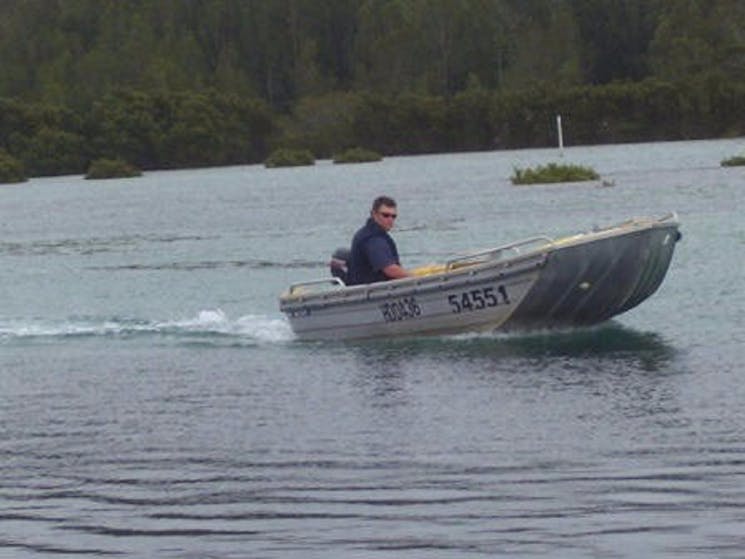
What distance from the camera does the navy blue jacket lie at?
26531 millimetres

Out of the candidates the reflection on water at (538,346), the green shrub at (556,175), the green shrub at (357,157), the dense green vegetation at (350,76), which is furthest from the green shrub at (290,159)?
the reflection on water at (538,346)

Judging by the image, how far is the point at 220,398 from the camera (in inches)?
914

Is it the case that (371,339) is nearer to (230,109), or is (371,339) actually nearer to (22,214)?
(22,214)

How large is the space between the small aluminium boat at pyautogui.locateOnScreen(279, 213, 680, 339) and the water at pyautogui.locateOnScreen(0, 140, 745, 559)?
28 cm

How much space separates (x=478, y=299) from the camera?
87.2 feet

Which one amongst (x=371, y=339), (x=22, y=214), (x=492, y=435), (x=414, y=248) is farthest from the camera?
(x=22, y=214)

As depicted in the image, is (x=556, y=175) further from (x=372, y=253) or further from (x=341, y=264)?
(x=372, y=253)

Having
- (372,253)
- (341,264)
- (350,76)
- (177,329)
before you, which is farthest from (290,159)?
(372,253)

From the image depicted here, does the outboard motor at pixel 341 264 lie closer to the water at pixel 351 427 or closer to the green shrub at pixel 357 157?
the water at pixel 351 427

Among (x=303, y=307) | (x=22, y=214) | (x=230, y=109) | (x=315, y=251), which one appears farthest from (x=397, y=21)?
(x=303, y=307)

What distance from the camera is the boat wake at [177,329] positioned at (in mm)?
29344

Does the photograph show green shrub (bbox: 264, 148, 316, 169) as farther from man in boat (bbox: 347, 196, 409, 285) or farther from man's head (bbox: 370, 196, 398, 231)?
man's head (bbox: 370, 196, 398, 231)

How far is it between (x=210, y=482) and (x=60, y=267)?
101 ft

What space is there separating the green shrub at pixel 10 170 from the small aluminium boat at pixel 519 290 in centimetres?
9261
